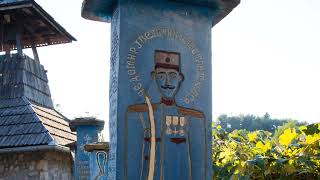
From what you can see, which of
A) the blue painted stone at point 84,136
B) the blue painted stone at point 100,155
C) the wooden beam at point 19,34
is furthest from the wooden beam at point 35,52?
the blue painted stone at point 100,155

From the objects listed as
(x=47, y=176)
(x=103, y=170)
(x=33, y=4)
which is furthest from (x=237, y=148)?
(x=33, y=4)

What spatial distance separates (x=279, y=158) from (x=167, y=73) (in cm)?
125

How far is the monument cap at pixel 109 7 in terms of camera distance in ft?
12.0

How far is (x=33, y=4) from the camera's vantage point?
11344 mm

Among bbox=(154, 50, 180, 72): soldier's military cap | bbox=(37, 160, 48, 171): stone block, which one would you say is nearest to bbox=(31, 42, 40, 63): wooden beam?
bbox=(37, 160, 48, 171): stone block

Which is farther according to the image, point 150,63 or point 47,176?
point 47,176

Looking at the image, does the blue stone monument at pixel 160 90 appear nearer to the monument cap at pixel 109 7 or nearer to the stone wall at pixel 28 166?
the monument cap at pixel 109 7

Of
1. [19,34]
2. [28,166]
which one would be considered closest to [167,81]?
[28,166]

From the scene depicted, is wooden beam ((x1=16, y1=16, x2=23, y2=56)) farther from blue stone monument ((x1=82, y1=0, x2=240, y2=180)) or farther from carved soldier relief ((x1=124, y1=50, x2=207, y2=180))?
carved soldier relief ((x1=124, y1=50, x2=207, y2=180))

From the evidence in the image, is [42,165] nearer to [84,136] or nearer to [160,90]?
[84,136]

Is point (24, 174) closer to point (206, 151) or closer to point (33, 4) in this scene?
point (33, 4)

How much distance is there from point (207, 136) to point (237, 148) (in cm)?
77

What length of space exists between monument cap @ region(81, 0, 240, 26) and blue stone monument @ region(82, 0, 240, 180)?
0.01 meters

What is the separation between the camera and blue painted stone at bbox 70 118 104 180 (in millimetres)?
7848
